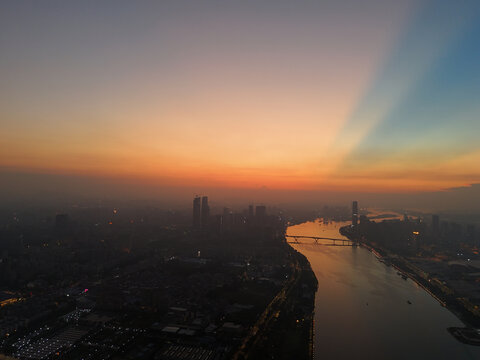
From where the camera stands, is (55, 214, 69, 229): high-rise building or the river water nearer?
the river water

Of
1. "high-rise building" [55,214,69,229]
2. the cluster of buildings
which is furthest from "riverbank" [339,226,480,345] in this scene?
"high-rise building" [55,214,69,229]

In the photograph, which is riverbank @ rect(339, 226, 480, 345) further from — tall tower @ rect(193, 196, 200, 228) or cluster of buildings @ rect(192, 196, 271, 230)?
tall tower @ rect(193, 196, 200, 228)

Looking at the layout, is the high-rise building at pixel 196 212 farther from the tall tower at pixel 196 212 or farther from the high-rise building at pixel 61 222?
the high-rise building at pixel 61 222

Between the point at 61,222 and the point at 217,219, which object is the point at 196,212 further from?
the point at 61,222

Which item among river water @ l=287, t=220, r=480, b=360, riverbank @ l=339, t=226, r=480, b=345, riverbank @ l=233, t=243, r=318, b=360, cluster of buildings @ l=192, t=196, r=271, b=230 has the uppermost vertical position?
cluster of buildings @ l=192, t=196, r=271, b=230

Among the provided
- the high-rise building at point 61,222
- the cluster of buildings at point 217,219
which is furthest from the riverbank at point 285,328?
the high-rise building at point 61,222

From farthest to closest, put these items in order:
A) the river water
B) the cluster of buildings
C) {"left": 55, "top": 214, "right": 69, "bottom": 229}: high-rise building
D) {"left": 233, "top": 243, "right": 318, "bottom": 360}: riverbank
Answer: the cluster of buildings → {"left": 55, "top": 214, "right": 69, "bottom": 229}: high-rise building → the river water → {"left": 233, "top": 243, "right": 318, "bottom": 360}: riverbank

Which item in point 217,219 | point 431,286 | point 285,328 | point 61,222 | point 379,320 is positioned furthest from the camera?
point 217,219

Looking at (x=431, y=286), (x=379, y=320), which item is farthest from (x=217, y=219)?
(x=379, y=320)

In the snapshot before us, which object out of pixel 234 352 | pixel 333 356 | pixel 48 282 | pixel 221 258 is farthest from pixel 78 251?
pixel 333 356
